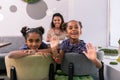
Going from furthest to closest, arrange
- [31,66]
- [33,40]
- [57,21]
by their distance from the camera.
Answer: [57,21], [33,40], [31,66]

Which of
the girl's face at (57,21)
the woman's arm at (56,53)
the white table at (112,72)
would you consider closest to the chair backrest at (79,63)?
the woman's arm at (56,53)

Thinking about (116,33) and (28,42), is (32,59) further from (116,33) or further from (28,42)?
(116,33)

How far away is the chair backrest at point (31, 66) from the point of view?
4.92 feet

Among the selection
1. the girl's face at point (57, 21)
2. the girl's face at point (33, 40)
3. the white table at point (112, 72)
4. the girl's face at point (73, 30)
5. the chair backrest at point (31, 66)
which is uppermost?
the girl's face at point (57, 21)

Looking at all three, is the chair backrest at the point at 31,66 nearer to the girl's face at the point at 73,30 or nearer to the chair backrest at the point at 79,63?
the chair backrest at the point at 79,63

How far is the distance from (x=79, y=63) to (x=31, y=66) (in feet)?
1.11

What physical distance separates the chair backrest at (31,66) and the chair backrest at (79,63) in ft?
0.38

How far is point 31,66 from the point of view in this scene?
151cm

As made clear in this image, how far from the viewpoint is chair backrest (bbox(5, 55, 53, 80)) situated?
4.92 ft

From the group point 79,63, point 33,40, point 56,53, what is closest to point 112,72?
point 79,63

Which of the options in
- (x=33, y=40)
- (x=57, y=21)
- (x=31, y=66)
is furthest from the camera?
(x=57, y=21)

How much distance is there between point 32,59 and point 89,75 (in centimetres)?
45

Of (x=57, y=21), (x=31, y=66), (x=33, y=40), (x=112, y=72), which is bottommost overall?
(x=112, y=72)

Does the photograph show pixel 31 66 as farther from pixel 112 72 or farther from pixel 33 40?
pixel 112 72
